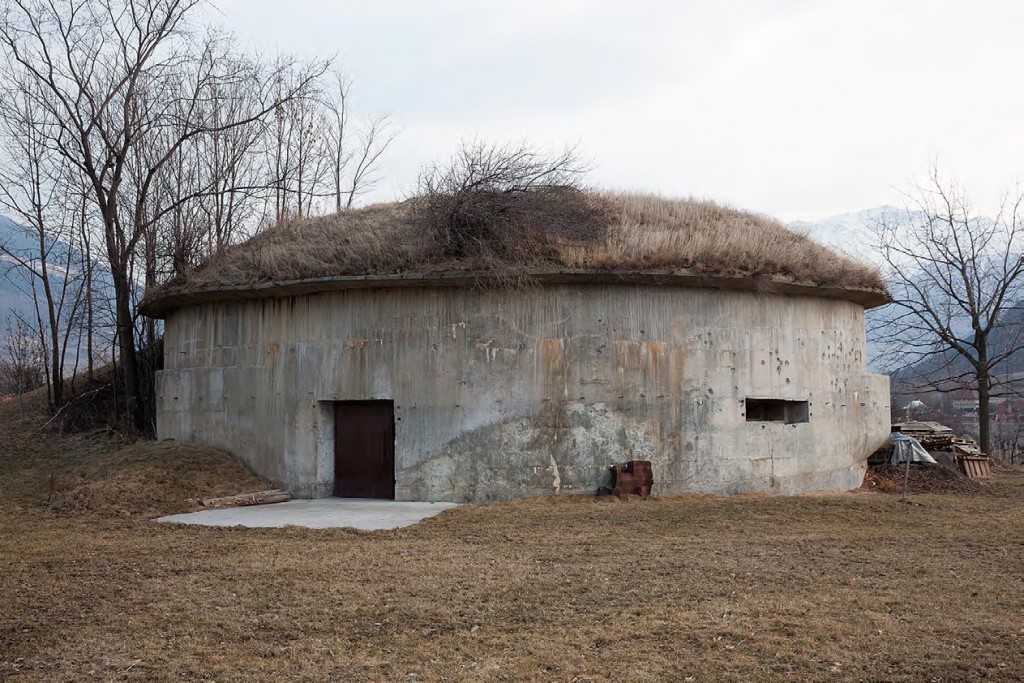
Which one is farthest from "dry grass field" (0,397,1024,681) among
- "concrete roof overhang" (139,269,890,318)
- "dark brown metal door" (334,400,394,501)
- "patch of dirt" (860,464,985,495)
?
"concrete roof overhang" (139,269,890,318)

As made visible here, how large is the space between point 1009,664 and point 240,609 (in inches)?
196

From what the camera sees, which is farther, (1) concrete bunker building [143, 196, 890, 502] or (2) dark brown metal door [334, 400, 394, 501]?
(2) dark brown metal door [334, 400, 394, 501]

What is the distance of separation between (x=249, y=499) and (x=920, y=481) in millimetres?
10569

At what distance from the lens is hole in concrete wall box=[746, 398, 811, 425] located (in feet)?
46.7

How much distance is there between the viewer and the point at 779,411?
14.5m

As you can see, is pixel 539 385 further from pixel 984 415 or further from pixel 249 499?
pixel 984 415

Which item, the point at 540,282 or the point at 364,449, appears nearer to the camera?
the point at 540,282

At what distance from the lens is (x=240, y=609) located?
6.94 meters

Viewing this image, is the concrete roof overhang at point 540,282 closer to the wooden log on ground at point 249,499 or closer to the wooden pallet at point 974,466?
the wooden log on ground at point 249,499

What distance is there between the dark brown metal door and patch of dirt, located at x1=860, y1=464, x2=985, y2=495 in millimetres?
7545

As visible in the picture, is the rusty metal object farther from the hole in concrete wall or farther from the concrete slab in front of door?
the hole in concrete wall

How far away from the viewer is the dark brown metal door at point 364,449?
13.5 m

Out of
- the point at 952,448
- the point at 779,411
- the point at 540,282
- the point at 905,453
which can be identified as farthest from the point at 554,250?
the point at 952,448

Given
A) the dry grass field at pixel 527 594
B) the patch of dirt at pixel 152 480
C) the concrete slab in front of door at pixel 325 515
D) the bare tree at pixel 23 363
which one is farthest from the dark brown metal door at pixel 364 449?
the bare tree at pixel 23 363
